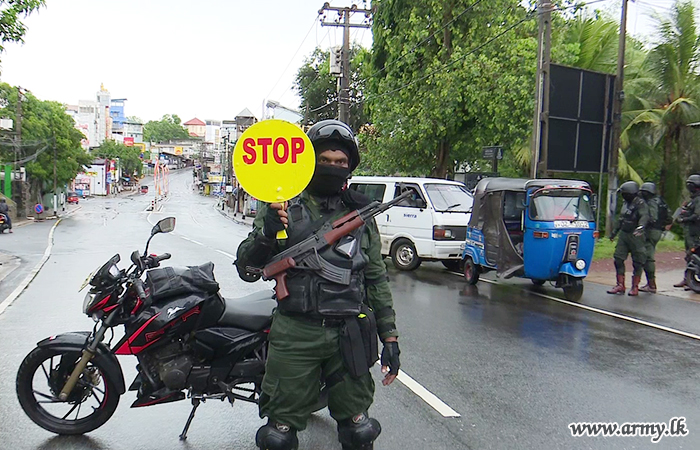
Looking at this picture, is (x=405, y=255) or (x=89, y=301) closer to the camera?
(x=89, y=301)

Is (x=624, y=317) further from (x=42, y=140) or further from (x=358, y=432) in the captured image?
(x=42, y=140)

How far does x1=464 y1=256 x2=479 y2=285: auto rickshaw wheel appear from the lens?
10976 mm

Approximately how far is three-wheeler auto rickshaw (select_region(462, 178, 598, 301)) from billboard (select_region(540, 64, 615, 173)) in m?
4.73

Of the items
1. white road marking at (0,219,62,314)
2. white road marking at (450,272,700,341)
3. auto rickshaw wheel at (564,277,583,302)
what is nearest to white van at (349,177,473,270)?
white road marking at (450,272,700,341)

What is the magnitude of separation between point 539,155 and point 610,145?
9.10 ft

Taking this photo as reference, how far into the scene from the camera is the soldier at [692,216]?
10.4 metres

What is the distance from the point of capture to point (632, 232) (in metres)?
9.95

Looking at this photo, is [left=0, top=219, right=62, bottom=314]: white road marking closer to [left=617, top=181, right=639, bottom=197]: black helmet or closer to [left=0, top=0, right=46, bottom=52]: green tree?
[left=0, top=0, right=46, bottom=52]: green tree

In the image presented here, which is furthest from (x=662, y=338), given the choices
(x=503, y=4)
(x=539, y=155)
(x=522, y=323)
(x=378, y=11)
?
(x=378, y=11)

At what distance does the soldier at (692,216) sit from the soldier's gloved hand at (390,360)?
918 cm

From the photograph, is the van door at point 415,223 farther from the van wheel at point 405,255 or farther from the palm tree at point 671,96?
the palm tree at point 671,96

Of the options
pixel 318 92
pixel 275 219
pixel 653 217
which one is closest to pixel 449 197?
pixel 653 217

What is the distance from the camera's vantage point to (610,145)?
1589 cm

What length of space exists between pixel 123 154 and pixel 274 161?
112 metres
